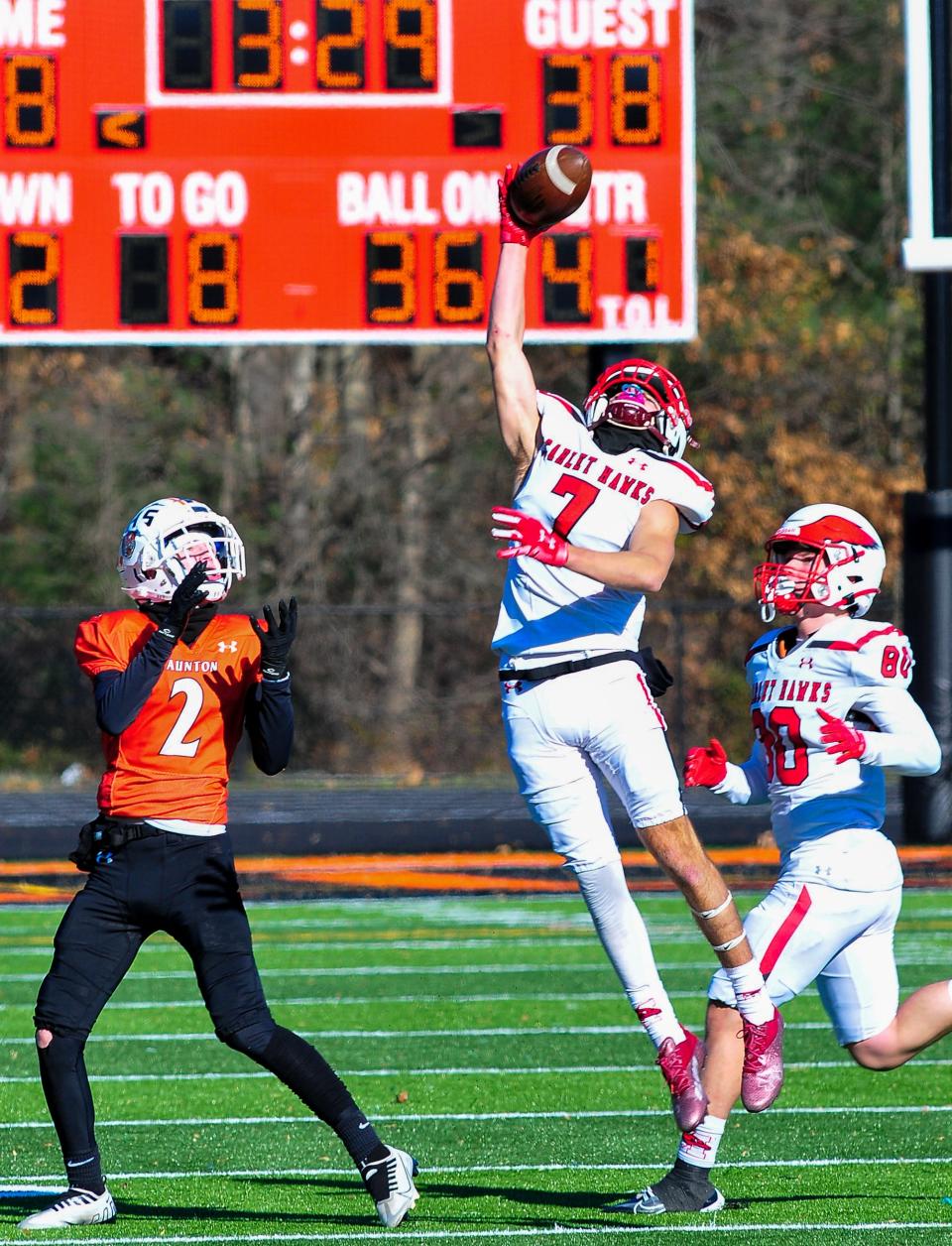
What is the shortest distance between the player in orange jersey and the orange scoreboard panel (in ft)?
29.3

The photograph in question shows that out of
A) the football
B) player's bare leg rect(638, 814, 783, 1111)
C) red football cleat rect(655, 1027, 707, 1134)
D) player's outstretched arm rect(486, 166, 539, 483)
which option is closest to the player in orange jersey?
red football cleat rect(655, 1027, 707, 1134)

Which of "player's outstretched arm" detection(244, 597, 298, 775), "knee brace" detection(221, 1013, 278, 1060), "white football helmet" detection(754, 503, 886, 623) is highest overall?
"white football helmet" detection(754, 503, 886, 623)

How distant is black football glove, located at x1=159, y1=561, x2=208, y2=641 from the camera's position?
18.2ft

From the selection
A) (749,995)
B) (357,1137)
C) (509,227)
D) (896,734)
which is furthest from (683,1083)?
(509,227)

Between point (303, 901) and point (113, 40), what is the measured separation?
566 centimetres

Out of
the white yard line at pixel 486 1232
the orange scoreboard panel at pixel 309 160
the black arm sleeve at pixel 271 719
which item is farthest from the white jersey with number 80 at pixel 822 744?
the orange scoreboard panel at pixel 309 160

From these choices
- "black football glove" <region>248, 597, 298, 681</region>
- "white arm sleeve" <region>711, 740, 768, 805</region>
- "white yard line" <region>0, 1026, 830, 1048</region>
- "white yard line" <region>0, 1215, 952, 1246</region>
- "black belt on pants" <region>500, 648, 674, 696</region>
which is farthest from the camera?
"white yard line" <region>0, 1026, 830, 1048</region>

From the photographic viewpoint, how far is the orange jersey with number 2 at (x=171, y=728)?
5.70 metres

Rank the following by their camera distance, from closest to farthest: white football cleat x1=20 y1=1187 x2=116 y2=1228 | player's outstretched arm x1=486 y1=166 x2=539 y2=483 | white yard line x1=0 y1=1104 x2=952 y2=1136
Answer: white football cleat x1=20 y1=1187 x2=116 y2=1228, player's outstretched arm x1=486 y1=166 x2=539 y2=483, white yard line x1=0 y1=1104 x2=952 y2=1136

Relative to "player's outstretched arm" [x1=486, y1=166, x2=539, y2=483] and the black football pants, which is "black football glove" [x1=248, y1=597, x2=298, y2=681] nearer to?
the black football pants

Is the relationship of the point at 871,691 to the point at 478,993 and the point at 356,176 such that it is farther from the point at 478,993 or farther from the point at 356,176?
the point at 356,176

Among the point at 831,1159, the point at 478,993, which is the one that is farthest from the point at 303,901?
the point at 831,1159

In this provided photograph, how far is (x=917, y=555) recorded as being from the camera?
52.9ft

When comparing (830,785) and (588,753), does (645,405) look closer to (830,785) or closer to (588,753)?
(588,753)
